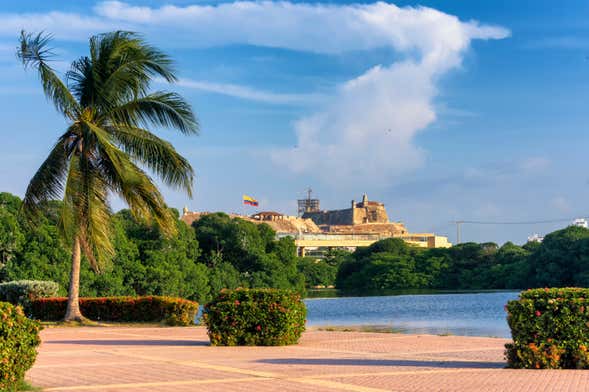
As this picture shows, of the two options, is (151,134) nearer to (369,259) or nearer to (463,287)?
(463,287)

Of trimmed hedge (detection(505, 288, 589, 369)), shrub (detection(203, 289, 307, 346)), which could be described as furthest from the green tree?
trimmed hedge (detection(505, 288, 589, 369))

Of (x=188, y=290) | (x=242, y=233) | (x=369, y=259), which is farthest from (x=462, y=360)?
(x=369, y=259)

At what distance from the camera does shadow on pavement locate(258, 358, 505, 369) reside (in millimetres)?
11516

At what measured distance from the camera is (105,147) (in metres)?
21.8

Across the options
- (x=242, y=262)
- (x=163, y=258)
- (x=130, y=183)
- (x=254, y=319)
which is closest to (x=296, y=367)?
(x=254, y=319)

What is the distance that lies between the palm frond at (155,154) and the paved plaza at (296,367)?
21.5 ft

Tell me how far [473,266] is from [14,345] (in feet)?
244

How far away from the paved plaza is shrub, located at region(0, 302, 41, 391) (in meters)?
0.72

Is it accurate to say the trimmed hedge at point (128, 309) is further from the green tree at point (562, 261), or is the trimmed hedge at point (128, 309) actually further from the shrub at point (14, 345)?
the green tree at point (562, 261)

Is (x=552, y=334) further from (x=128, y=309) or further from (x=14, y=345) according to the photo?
(x=128, y=309)

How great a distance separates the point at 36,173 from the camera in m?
22.3

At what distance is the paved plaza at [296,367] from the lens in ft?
31.1

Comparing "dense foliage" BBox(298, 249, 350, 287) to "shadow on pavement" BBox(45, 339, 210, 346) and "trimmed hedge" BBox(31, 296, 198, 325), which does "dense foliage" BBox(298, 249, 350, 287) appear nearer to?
"trimmed hedge" BBox(31, 296, 198, 325)

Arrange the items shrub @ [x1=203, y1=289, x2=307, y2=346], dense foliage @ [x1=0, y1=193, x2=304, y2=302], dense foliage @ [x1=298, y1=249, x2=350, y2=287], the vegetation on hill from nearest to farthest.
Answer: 1. shrub @ [x1=203, y1=289, x2=307, y2=346]
2. dense foliage @ [x1=0, y1=193, x2=304, y2=302]
3. the vegetation on hill
4. dense foliage @ [x1=298, y1=249, x2=350, y2=287]
